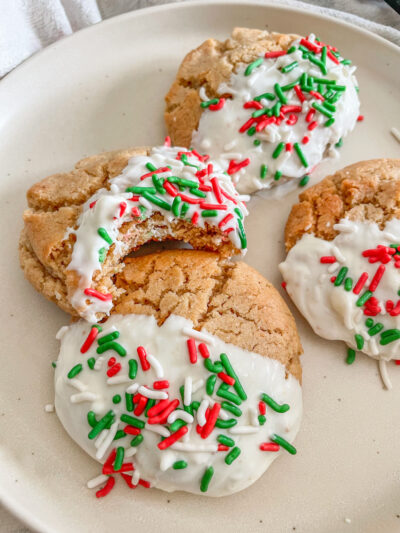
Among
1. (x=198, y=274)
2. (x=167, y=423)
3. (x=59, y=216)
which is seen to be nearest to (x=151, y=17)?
(x=59, y=216)

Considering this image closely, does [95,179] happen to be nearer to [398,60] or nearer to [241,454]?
[241,454]

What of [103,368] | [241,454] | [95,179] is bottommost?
[241,454]

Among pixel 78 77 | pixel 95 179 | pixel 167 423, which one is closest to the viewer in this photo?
pixel 167 423

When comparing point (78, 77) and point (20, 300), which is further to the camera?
point (78, 77)

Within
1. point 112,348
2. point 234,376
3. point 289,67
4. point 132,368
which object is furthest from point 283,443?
point 289,67

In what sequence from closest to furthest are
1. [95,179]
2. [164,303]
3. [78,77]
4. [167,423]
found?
[167,423] < [164,303] < [95,179] < [78,77]

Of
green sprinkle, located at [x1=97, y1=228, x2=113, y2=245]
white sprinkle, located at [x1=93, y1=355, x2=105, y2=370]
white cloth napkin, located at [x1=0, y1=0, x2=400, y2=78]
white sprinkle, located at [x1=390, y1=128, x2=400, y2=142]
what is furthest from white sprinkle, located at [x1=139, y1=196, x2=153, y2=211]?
white sprinkle, located at [x1=390, y1=128, x2=400, y2=142]

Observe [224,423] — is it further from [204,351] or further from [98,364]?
[98,364]
